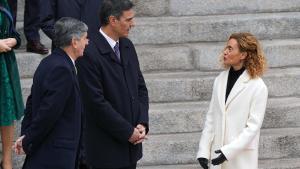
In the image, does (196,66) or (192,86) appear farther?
(196,66)

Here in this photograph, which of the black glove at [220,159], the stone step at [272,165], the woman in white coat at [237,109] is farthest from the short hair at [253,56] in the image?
the stone step at [272,165]

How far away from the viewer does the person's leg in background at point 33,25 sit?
7.96 metres

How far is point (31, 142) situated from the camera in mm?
5348

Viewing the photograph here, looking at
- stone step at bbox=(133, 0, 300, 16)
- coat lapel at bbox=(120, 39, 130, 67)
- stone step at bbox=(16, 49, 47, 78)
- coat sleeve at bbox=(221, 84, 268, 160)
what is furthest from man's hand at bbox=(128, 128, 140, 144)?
stone step at bbox=(133, 0, 300, 16)

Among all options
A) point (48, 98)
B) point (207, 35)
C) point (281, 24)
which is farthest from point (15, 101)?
point (281, 24)

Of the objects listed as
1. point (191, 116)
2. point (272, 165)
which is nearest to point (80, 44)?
point (191, 116)

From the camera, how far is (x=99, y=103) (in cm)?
566

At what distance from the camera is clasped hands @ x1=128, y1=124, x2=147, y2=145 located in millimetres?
5742

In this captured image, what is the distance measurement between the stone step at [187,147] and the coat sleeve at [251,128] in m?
1.56

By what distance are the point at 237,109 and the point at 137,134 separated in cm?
71

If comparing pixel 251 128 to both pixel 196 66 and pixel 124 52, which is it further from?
pixel 196 66

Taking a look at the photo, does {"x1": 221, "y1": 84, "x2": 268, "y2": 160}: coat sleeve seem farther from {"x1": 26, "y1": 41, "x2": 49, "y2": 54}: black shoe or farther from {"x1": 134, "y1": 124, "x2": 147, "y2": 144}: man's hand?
{"x1": 26, "y1": 41, "x2": 49, "y2": 54}: black shoe

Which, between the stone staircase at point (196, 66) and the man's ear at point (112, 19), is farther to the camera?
the stone staircase at point (196, 66)

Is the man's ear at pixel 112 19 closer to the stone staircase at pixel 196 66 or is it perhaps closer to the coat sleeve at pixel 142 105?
the coat sleeve at pixel 142 105
